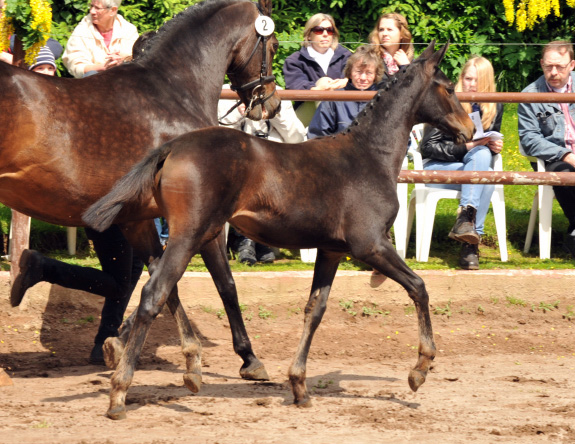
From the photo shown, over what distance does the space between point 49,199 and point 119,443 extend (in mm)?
1646

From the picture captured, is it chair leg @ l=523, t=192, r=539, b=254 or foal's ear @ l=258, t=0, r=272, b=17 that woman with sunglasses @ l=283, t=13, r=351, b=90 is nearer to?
chair leg @ l=523, t=192, r=539, b=254

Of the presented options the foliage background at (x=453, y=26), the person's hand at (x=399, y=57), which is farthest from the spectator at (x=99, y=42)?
the foliage background at (x=453, y=26)

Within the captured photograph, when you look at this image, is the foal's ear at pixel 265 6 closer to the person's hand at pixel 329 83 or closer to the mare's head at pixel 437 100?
the mare's head at pixel 437 100

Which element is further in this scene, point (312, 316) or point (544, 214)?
point (544, 214)

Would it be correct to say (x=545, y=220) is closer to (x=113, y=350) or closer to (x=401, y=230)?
(x=401, y=230)

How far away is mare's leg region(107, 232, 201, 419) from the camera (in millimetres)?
5090

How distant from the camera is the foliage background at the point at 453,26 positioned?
1178 cm

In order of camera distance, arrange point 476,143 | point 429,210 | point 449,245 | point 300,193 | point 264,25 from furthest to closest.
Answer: point 449,245 < point 476,143 < point 429,210 < point 264,25 < point 300,193

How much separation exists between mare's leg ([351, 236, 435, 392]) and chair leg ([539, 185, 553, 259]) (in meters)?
3.49

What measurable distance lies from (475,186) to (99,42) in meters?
3.40

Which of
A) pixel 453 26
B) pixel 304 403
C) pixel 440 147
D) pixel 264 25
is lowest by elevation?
pixel 304 403

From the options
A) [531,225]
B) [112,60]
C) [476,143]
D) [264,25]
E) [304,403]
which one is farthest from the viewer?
[531,225]

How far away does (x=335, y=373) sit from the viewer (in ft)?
21.4

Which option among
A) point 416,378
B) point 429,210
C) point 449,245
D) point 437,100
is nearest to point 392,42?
point 429,210
